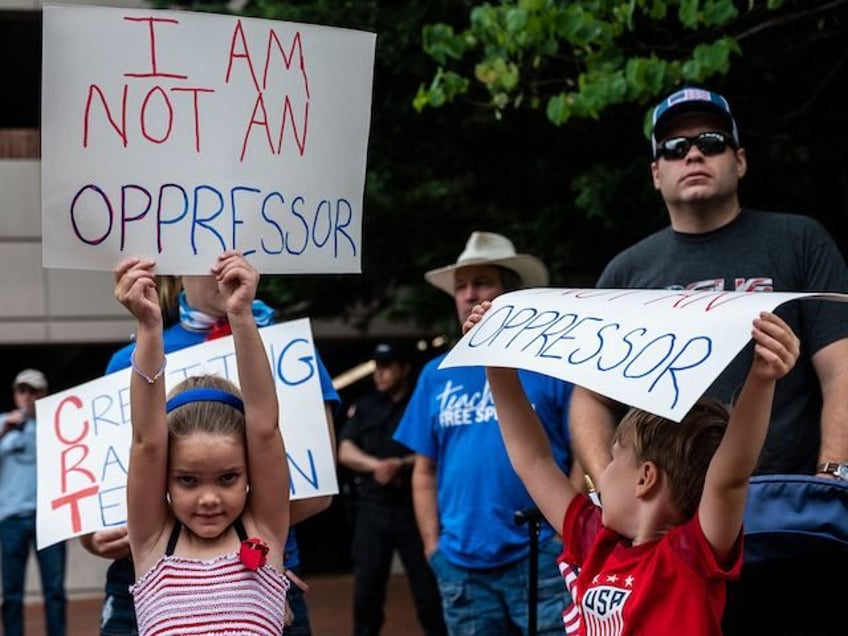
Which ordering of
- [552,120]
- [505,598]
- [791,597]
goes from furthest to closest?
1. [552,120]
2. [505,598]
3. [791,597]

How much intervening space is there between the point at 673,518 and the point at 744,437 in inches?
14.0

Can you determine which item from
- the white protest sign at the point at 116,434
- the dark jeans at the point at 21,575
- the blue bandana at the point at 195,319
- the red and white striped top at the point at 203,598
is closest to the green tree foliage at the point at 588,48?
the white protest sign at the point at 116,434

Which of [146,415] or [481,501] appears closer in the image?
[146,415]

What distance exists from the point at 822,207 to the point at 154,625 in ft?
22.8

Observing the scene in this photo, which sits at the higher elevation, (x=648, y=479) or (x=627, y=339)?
(x=627, y=339)

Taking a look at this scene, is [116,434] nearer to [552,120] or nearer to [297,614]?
[297,614]

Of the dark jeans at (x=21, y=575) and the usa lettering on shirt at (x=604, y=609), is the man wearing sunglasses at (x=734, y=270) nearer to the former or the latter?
the usa lettering on shirt at (x=604, y=609)

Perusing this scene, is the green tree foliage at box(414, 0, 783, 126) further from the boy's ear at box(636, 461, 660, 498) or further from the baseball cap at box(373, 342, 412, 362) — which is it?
the boy's ear at box(636, 461, 660, 498)

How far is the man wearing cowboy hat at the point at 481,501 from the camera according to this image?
5.25 m

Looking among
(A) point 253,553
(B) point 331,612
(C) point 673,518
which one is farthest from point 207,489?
(B) point 331,612

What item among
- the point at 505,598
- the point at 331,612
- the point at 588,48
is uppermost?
the point at 588,48

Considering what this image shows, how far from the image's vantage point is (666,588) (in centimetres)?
293

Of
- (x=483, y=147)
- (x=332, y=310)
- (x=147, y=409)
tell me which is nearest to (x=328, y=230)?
(x=147, y=409)

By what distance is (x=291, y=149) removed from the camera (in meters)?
3.64
